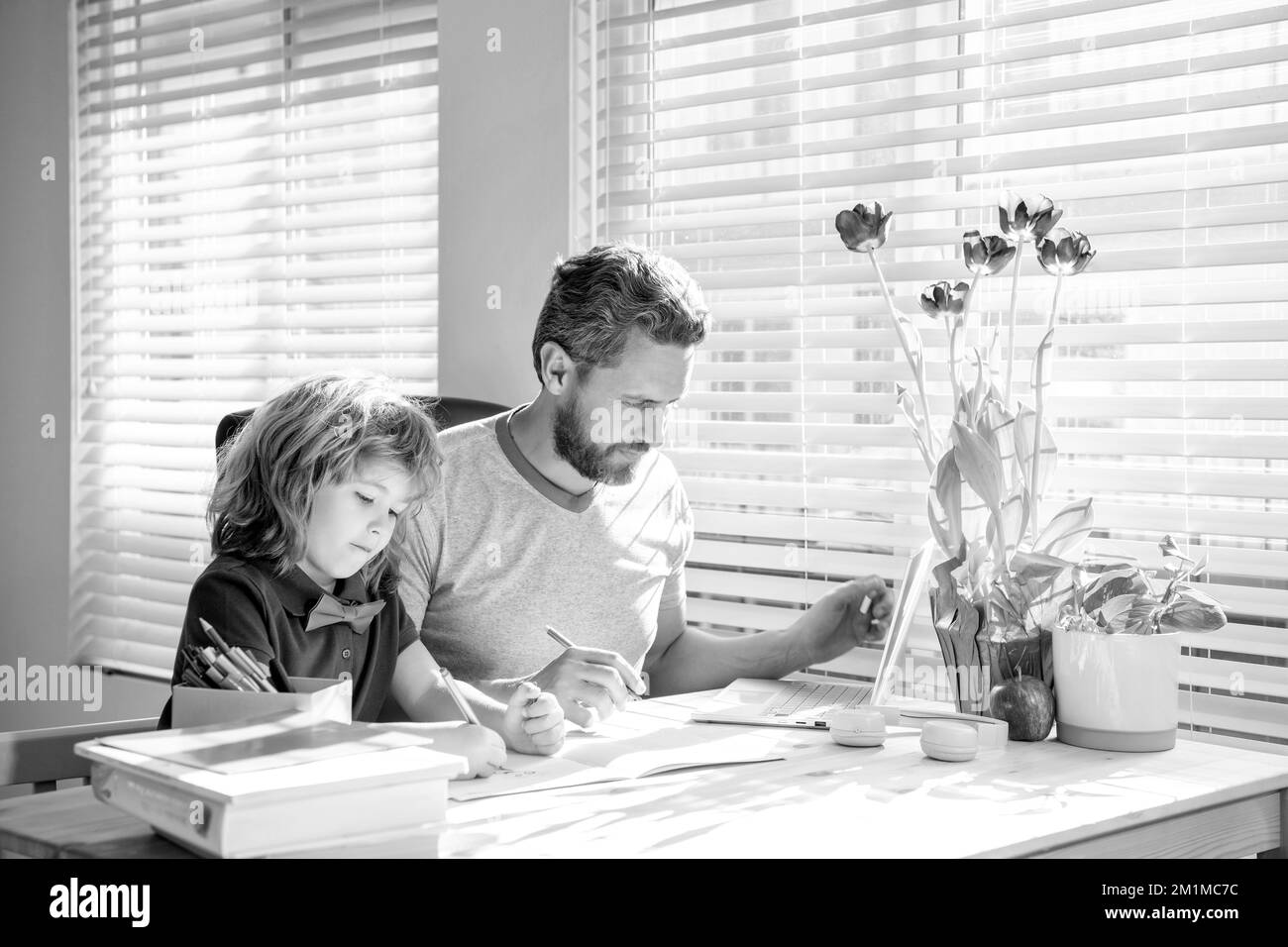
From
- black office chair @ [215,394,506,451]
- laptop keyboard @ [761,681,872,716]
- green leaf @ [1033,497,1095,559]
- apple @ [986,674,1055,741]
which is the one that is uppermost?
black office chair @ [215,394,506,451]

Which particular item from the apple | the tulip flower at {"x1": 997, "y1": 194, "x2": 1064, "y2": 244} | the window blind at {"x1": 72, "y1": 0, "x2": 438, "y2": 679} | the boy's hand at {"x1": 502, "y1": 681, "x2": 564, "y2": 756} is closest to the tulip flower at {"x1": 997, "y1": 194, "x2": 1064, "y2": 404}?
the tulip flower at {"x1": 997, "y1": 194, "x2": 1064, "y2": 244}

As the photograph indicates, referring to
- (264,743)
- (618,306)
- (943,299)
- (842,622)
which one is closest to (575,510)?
(618,306)

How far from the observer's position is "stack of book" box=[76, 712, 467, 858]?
34.5 inches

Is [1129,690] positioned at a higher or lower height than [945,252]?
lower

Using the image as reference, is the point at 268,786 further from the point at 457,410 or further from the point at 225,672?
the point at 457,410

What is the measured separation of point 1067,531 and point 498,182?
3.88ft

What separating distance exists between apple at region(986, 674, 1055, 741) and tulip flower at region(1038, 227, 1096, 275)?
45cm

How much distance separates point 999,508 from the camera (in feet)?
4.67

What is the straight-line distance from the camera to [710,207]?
2.05 metres

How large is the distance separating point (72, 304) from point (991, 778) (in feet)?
7.94

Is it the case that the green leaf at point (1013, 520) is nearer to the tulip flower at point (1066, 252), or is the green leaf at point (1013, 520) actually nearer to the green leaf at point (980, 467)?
the green leaf at point (980, 467)

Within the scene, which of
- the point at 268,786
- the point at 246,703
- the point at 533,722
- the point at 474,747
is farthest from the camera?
the point at 533,722

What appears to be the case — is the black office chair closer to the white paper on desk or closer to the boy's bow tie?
the boy's bow tie

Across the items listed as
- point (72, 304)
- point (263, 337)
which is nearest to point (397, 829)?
point (263, 337)
